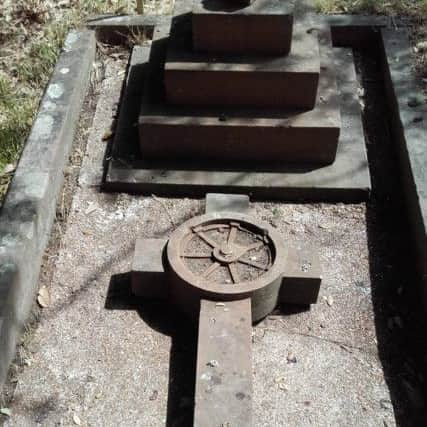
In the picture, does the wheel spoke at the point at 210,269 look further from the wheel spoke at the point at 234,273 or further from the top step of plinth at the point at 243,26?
the top step of plinth at the point at 243,26

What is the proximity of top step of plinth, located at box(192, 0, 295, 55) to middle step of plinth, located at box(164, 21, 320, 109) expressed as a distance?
0.06 m

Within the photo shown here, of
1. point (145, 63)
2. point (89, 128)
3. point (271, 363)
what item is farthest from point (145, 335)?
point (145, 63)

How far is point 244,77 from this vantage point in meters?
3.89

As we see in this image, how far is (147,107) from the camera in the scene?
4.11m

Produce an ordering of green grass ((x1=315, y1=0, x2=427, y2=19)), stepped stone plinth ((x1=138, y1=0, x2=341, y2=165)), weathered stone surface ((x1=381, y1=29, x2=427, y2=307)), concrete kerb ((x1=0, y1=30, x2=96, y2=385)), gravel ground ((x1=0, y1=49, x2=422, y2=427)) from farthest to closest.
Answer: green grass ((x1=315, y1=0, x2=427, y2=19)) → stepped stone plinth ((x1=138, y1=0, x2=341, y2=165)) → weathered stone surface ((x1=381, y1=29, x2=427, y2=307)) → concrete kerb ((x1=0, y1=30, x2=96, y2=385)) → gravel ground ((x1=0, y1=49, x2=422, y2=427))

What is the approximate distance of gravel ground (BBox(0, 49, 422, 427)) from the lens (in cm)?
299

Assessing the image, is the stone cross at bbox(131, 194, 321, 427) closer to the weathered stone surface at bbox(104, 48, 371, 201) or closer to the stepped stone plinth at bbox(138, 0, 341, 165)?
the weathered stone surface at bbox(104, 48, 371, 201)

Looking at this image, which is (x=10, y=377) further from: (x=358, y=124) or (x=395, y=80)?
(x=395, y=80)

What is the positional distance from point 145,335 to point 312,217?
1.33 m

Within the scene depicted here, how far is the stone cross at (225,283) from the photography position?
2.87 meters

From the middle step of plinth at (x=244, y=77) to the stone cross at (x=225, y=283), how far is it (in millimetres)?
878

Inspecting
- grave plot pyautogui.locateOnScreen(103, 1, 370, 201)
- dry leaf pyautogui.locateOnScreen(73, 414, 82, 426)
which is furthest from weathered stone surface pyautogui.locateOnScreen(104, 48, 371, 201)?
dry leaf pyautogui.locateOnScreen(73, 414, 82, 426)

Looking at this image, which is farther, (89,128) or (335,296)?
(89,128)

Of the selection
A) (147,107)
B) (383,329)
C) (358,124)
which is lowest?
(383,329)
